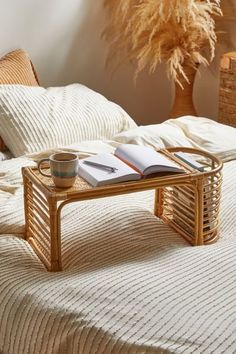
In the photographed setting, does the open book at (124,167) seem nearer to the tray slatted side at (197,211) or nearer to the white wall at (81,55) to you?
the tray slatted side at (197,211)

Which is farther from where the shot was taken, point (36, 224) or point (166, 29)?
point (166, 29)

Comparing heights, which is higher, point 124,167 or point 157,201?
point 124,167

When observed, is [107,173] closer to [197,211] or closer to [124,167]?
[124,167]

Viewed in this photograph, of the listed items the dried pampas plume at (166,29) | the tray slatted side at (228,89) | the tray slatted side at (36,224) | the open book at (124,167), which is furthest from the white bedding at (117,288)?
the dried pampas plume at (166,29)

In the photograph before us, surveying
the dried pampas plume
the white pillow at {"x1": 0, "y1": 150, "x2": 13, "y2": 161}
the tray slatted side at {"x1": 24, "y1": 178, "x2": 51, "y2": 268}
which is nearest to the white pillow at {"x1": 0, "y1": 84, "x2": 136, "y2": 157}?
the white pillow at {"x1": 0, "y1": 150, "x2": 13, "y2": 161}

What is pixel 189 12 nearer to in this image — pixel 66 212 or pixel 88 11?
pixel 88 11

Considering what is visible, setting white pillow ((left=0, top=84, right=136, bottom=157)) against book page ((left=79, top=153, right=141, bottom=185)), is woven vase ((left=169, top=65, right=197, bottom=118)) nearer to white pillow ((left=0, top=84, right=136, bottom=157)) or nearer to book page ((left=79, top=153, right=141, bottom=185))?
white pillow ((left=0, top=84, right=136, bottom=157))

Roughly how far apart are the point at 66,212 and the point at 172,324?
703 mm

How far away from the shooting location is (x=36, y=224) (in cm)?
190

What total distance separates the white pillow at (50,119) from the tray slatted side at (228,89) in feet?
2.08

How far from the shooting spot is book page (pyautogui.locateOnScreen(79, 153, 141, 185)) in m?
1.77

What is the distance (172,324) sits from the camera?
56.3 inches

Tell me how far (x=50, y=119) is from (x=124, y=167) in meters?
0.85

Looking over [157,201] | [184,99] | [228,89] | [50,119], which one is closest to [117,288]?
[157,201]
